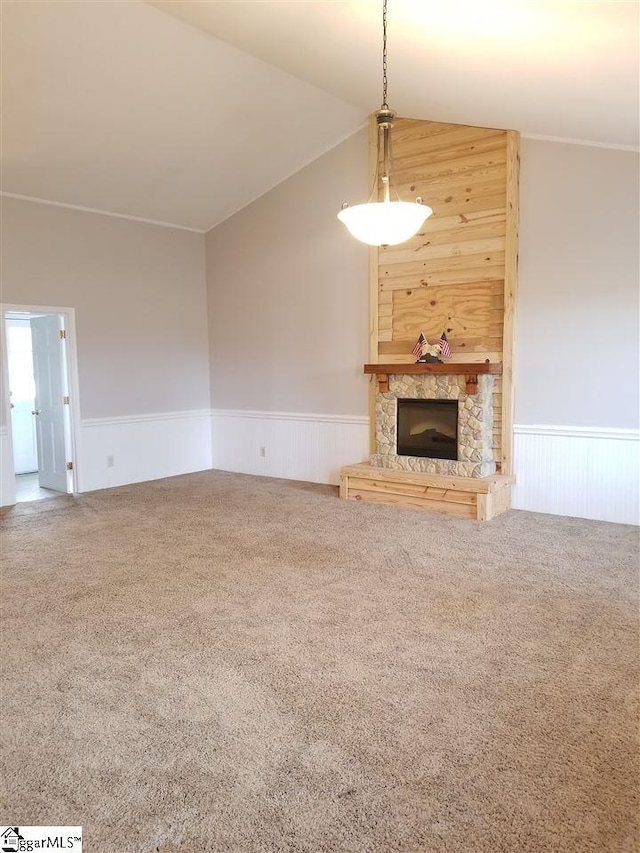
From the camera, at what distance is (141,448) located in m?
6.92

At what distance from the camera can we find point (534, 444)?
518 cm

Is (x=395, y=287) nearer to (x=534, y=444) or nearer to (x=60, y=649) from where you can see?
(x=534, y=444)

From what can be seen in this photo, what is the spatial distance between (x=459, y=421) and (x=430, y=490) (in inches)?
25.9

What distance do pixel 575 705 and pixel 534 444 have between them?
3.17 metres

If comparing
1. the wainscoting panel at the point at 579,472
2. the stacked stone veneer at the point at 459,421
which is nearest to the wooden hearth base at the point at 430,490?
the stacked stone veneer at the point at 459,421

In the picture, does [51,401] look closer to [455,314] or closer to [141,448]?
[141,448]

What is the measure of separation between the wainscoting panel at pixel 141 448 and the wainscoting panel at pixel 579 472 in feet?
13.1

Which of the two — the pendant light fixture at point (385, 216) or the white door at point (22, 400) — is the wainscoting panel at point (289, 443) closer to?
the white door at point (22, 400)

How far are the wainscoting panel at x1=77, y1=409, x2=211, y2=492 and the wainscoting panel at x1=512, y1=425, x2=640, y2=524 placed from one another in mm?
3999

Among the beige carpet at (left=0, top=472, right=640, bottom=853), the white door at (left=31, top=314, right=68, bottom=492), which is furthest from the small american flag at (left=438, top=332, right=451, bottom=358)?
the white door at (left=31, top=314, right=68, bottom=492)

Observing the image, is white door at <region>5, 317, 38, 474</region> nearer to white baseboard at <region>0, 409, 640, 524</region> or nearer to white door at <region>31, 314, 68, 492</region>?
white door at <region>31, 314, 68, 492</region>

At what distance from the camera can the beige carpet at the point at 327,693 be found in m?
1.74

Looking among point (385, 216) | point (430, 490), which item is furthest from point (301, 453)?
point (385, 216)

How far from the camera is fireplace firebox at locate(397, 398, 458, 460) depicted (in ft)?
17.7
